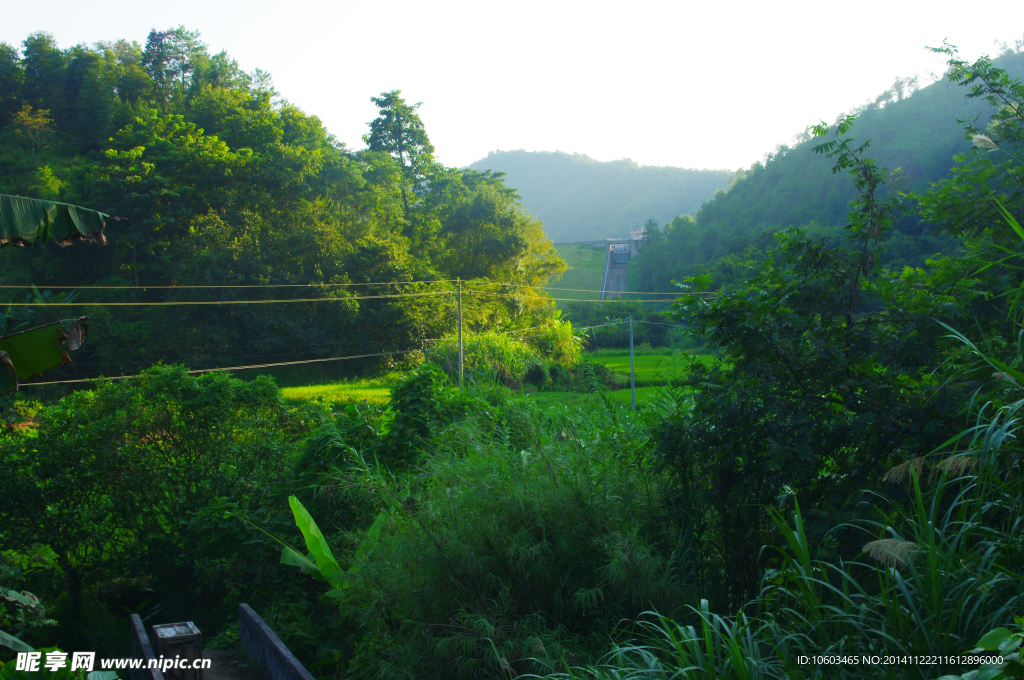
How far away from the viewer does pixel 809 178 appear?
1698 inches

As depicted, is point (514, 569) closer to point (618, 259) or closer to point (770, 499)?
point (770, 499)

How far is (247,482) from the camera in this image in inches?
321

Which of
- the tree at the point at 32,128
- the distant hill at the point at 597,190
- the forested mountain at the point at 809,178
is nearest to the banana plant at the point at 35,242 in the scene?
the forested mountain at the point at 809,178

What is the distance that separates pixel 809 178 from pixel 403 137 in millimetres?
27781

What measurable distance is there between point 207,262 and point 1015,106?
93.7ft

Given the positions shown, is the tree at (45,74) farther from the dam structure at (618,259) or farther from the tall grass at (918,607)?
the dam structure at (618,259)

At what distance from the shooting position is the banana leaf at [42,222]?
16.1ft

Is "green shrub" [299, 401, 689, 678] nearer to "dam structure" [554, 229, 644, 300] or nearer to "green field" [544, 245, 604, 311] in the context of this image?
"green field" [544, 245, 604, 311]

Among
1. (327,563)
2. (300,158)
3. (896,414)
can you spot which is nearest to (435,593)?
(327,563)

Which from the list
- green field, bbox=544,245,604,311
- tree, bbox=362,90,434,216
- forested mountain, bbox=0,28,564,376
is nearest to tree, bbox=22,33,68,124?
forested mountain, bbox=0,28,564,376

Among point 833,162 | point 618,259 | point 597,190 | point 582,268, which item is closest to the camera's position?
point 833,162

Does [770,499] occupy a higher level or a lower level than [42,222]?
lower

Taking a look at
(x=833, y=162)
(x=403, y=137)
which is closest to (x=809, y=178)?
(x=833, y=162)

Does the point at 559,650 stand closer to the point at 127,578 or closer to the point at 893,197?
the point at 893,197
